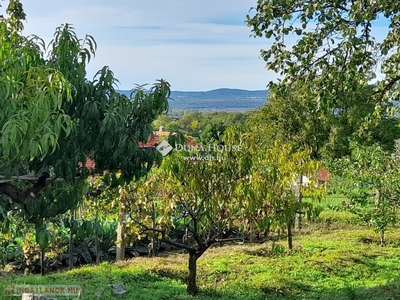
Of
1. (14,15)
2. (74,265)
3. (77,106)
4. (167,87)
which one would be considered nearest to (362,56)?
(167,87)

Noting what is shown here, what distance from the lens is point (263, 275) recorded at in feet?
25.6

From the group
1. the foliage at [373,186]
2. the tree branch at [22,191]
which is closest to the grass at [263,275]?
the foliage at [373,186]

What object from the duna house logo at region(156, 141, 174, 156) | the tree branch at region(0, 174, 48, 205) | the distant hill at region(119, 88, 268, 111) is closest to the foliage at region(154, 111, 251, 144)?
the duna house logo at region(156, 141, 174, 156)

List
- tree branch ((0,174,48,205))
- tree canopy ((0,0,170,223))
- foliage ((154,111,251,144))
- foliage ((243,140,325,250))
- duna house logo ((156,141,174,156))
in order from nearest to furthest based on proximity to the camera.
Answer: tree canopy ((0,0,170,223))
tree branch ((0,174,48,205))
duna house logo ((156,141,174,156))
foliage ((154,111,251,144))
foliage ((243,140,325,250))

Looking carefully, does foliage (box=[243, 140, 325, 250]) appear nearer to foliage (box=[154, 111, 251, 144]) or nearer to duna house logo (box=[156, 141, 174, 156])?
foliage (box=[154, 111, 251, 144])

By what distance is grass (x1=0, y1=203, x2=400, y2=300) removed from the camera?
6504 millimetres

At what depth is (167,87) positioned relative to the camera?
3.60 meters

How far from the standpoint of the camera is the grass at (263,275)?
21.3ft

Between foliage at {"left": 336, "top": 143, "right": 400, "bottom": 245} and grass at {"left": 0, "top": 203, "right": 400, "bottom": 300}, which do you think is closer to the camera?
grass at {"left": 0, "top": 203, "right": 400, "bottom": 300}

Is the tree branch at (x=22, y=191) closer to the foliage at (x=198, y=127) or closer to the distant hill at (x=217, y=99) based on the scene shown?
the foliage at (x=198, y=127)

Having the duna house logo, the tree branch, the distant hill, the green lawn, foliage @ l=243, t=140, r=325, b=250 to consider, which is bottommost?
the green lawn

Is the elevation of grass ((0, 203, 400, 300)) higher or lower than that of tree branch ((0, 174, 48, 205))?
lower

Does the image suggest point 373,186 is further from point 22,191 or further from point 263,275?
point 22,191

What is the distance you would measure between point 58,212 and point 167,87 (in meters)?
1.31
